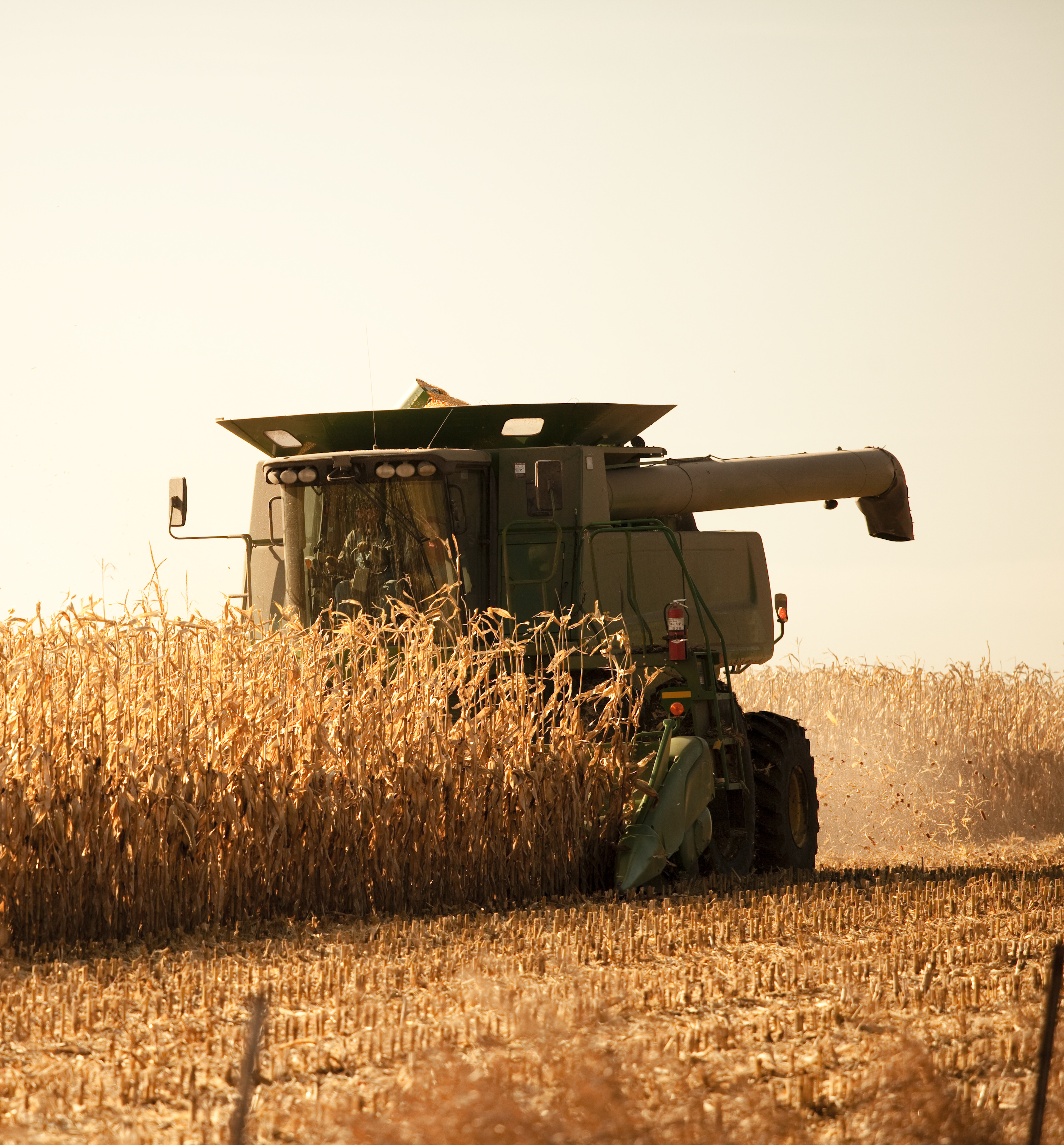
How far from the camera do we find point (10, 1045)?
14.2 ft

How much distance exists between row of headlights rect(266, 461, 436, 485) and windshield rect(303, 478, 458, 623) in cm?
9

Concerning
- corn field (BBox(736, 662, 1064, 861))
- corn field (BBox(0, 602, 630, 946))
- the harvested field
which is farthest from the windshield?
corn field (BBox(736, 662, 1064, 861))

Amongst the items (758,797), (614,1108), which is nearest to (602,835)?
(758,797)

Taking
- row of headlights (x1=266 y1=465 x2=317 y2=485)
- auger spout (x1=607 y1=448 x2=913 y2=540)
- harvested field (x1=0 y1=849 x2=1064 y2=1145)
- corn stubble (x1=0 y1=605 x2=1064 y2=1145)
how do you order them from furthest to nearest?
auger spout (x1=607 y1=448 x2=913 y2=540) → row of headlights (x1=266 y1=465 x2=317 y2=485) → corn stubble (x1=0 y1=605 x2=1064 y2=1145) → harvested field (x1=0 y1=849 x2=1064 y2=1145)

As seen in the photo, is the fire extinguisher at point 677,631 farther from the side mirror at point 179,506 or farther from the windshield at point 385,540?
the side mirror at point 179,506

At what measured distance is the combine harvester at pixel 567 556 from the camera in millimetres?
8250

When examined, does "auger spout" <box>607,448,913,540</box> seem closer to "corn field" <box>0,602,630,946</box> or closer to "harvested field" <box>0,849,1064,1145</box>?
"corn field" <box>0,602,630,946</box>

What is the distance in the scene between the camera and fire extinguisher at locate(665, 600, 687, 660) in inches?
327

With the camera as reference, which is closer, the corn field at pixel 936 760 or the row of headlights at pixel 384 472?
the row of headlights at pixel 384 472

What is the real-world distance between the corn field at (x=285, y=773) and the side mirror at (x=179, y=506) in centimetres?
161

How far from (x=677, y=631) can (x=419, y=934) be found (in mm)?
2918

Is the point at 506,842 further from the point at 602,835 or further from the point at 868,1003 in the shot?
the point at 868,1003

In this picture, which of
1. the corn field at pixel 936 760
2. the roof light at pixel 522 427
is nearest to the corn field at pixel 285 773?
the roof light at pixel 522 427

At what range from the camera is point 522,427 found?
884 centimetres
